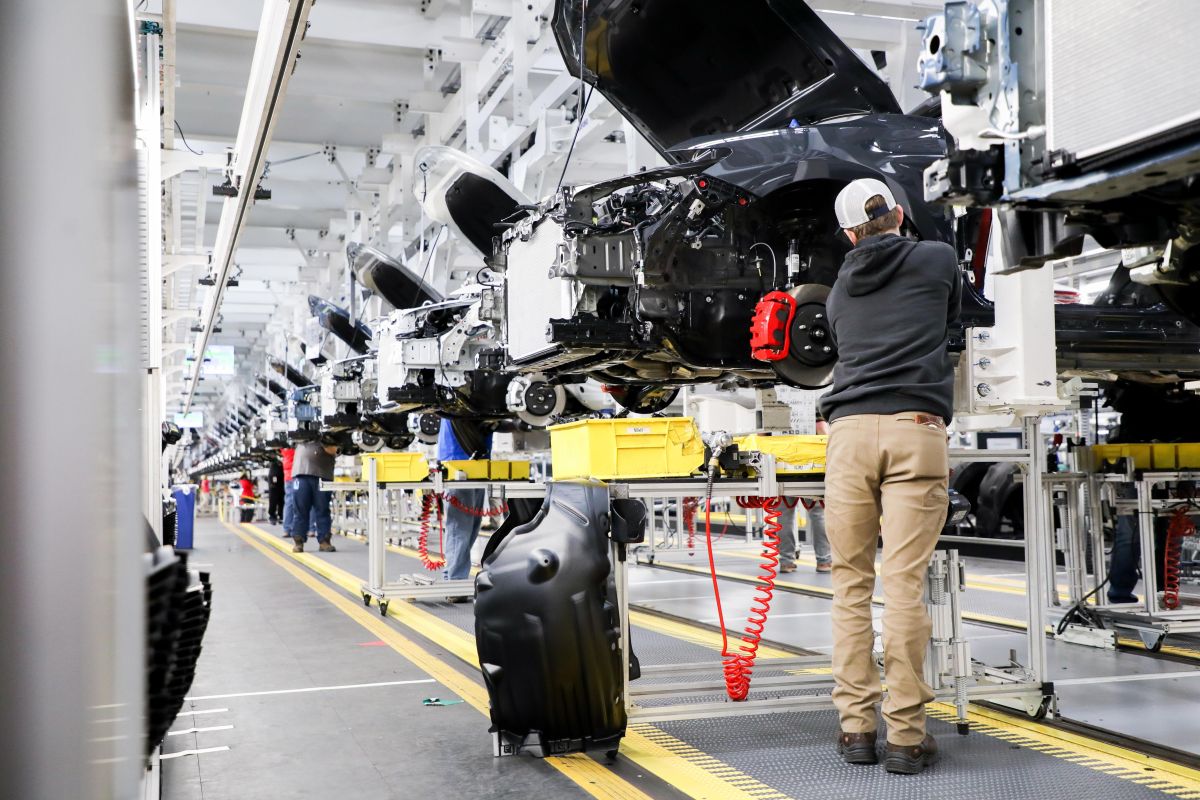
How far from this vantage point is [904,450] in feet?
10.9

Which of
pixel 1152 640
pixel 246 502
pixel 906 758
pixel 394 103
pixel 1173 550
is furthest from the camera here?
pixel 246 502

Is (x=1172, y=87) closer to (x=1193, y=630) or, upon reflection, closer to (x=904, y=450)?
(x=904, y=450)

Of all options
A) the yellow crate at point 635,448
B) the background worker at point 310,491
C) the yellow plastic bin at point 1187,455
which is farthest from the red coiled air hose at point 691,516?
the background worker at point 310,491

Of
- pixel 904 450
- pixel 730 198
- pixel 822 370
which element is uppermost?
pixel 730 198

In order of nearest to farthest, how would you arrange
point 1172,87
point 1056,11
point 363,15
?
point 1172,87
point 1056,11
point 363,15

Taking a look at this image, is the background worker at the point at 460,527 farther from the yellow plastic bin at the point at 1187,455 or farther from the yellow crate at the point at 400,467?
the yellow plastic bin at the point at 1187,455

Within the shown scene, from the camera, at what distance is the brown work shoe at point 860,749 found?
3418mm

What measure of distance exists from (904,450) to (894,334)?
0.36 metres

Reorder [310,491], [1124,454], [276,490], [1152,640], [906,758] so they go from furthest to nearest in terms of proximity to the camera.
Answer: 1. [276,490]
2. [310,491]
3. [1124,454]
4. [1152,640]
5. [906,758]

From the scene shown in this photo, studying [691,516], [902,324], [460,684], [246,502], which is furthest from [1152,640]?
[246,502]

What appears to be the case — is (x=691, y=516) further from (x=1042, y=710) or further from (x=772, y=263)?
(x=1042, y=710)

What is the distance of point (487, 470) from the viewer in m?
7.93

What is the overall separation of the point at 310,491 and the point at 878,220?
1211 cm

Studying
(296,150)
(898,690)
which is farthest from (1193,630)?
(296,150)
